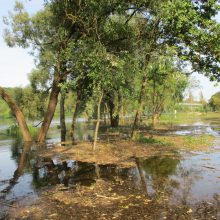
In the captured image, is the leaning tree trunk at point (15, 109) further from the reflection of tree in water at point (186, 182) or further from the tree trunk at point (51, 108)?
the reflection of tree in water at point (186, 182)

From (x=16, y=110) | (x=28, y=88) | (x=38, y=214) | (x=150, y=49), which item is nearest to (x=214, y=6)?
(x=150, y=49)

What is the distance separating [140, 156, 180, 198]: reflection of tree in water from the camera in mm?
15059

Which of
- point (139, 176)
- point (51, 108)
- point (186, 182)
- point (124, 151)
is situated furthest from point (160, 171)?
point (51, 108)

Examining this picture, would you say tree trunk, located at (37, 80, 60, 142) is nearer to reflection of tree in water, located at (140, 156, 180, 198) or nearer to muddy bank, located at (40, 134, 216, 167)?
muddy bank, located at (40, 134, 216, 167)

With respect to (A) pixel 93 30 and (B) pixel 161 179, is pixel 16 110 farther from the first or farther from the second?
(B) pixel 161 179

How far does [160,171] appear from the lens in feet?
62.6

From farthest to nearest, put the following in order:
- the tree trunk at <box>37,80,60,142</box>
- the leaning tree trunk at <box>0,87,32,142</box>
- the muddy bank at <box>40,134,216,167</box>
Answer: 1. the tree trunk at <box>37,80,60,142</box>
2. the leaning tree trunk at <box>0,87,32,142</box>
3. the muddy bank at <box>40,134,216,167</box>

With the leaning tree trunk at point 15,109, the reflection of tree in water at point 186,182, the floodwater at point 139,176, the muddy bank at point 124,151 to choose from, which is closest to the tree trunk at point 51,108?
the leaning tree trunk at point 15,109

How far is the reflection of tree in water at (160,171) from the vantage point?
15059 mm

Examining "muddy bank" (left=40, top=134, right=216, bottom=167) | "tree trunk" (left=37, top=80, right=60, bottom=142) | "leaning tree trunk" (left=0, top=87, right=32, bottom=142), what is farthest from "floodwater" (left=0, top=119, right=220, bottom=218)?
"leaning tree trunk" (left=0, top=87, right=32, bottom=142)

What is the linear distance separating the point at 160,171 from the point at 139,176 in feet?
5.88

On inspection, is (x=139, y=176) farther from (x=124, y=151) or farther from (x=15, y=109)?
(x=15, y=109)

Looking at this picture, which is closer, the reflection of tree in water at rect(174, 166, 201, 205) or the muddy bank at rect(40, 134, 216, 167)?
the reflection of tree in water at rect(174, 166, 201, 205)

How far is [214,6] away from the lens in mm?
20078
